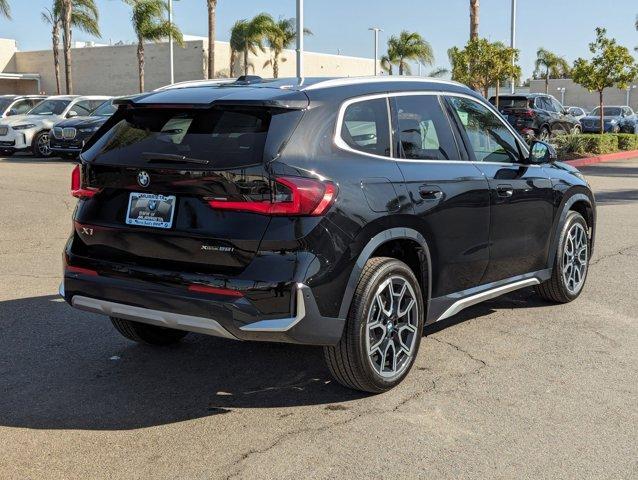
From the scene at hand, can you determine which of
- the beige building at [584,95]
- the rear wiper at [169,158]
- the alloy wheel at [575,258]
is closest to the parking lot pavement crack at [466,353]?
the alloy wheel at [575,258]

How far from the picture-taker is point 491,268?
222 inches

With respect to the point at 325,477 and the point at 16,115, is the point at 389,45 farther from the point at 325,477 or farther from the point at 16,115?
the point at 325,477

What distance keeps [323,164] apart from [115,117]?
4.63 feet

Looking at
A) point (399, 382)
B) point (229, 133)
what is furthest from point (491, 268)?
point (229, 133)

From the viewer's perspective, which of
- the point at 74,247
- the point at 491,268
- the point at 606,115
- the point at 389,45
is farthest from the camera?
the point at 389,45

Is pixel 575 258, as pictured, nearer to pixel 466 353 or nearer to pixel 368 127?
pixel 466 353

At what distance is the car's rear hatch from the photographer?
13.6 feet

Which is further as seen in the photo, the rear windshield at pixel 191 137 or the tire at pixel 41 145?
the tire at pixel 41 145

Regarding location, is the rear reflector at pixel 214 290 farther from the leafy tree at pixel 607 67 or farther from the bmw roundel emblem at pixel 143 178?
the leafy tree at pixel 607 67

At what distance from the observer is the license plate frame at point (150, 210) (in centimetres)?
432

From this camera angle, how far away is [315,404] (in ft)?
14.9

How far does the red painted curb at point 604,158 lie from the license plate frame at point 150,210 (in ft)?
64.2

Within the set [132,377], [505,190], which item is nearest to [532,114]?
[505,190]

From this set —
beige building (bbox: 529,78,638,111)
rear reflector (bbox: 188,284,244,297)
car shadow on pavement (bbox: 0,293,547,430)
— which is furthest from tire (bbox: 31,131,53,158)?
beige building (bbox: 529,78,638,111)
